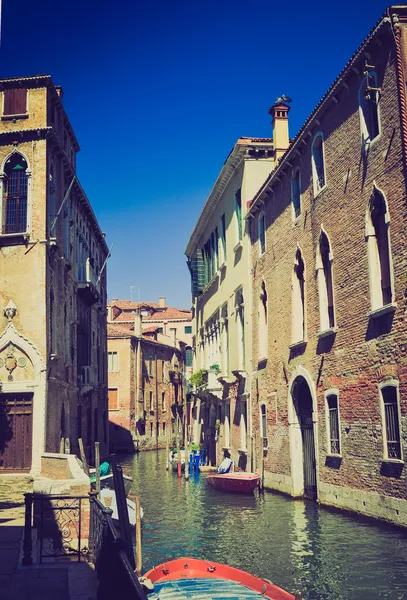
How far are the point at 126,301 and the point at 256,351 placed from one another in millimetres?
46713

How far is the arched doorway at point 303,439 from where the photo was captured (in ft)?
53.4

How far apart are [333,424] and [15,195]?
11148 millimetres

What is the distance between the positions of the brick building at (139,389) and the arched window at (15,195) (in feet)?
79.8

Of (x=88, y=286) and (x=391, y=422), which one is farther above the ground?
(x=88, y=286)

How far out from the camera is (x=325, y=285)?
1534cm

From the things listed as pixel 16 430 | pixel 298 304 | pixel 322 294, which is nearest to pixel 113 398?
pixel 16 430

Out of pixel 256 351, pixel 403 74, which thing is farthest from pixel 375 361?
pixel 256 351

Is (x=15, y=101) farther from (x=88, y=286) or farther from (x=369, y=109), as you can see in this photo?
(x=369, y=109)

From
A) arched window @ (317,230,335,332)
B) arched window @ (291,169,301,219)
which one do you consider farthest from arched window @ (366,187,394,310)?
arched window @ (291,169,301,219)

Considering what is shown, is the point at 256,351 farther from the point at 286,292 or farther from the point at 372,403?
the point at 372,403

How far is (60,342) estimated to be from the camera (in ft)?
68.9

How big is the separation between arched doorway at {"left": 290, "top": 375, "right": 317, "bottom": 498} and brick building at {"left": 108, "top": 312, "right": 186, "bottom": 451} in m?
25.3

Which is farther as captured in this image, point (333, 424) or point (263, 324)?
point (263, 324)

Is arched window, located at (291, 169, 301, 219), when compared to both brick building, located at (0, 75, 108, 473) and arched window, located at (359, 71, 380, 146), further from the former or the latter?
brick building, located at (0, 75, 108, 473)
